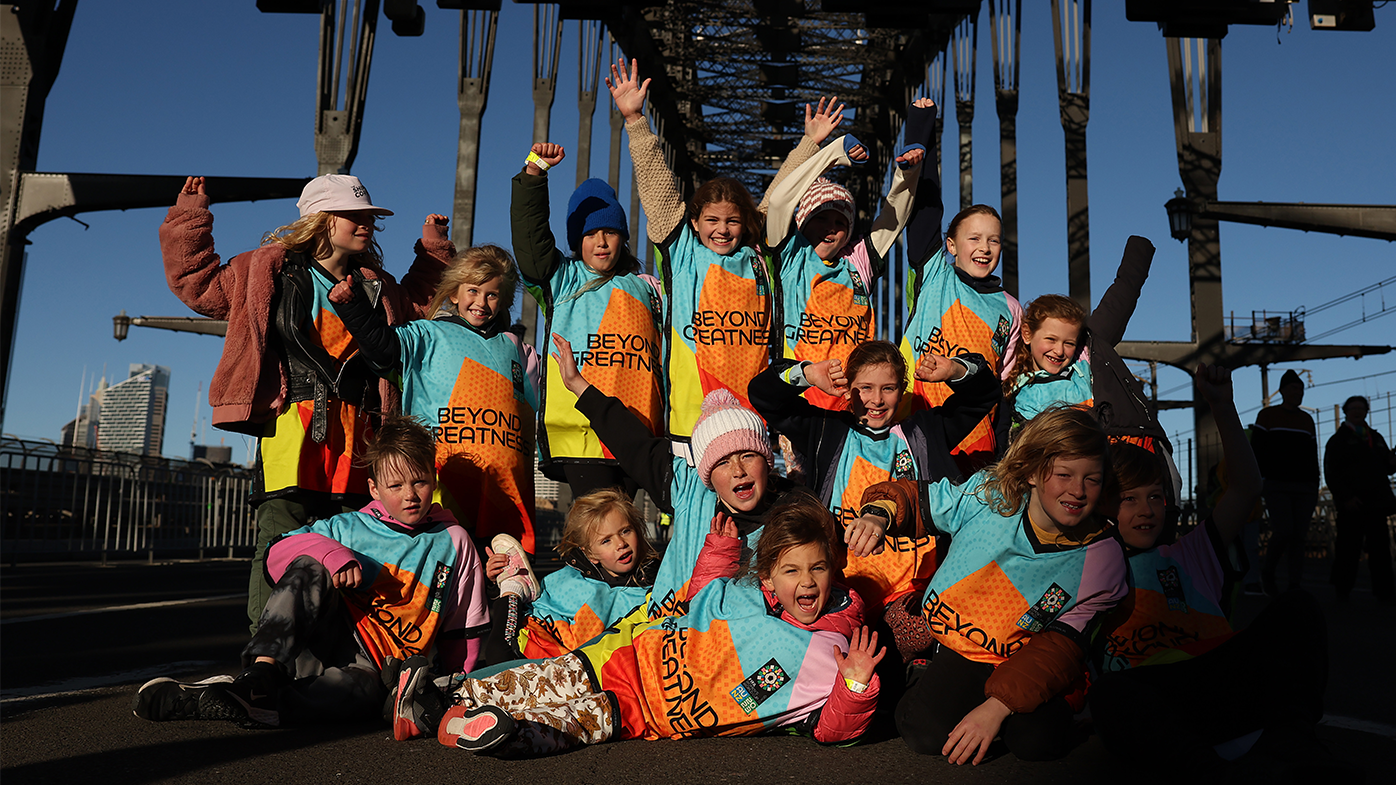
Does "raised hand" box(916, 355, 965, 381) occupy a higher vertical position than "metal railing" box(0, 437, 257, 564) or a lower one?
higher

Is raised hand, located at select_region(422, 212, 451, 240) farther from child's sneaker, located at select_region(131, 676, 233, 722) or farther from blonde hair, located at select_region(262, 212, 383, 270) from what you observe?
child's sneaker, located at select_region(131, 676, 233, 722)

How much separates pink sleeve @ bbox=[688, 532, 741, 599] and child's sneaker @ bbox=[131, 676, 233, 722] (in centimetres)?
144

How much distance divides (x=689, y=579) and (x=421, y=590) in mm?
906

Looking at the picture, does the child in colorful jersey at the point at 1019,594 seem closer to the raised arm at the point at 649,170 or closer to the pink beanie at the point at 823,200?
the pink beanie at the point at 823,200

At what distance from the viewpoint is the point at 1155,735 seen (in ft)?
7.99

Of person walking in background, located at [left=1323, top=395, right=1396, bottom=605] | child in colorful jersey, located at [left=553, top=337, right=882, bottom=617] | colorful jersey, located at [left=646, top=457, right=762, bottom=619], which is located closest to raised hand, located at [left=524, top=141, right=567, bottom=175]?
child in colorful jersey, located at [left=553, top=337, right=882, bottom=617]

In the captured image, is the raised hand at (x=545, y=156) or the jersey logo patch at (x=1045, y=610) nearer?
the jersey logo patch at (x=1045, y=610)

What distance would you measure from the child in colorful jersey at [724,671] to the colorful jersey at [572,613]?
1.60ft

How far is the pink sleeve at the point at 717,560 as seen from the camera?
3.26 m

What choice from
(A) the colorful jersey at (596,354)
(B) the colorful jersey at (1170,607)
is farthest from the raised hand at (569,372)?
(B) the colorful jersey at (1170,607)

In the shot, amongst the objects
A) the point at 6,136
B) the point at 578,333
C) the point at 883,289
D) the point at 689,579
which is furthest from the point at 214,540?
the point at 883,289

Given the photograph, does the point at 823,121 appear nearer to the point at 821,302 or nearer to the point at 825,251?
the point at 825,251

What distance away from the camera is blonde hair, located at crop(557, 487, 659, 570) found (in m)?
3.69

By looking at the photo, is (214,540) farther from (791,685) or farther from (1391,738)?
(1391,738)
